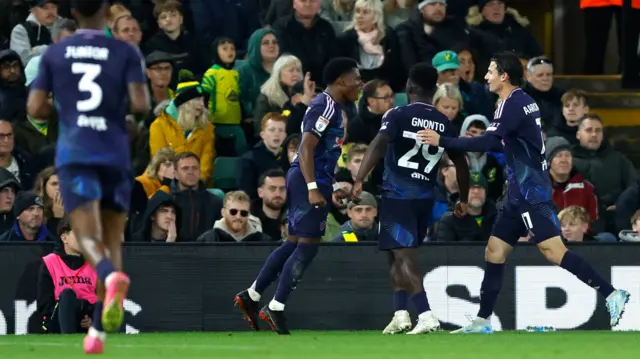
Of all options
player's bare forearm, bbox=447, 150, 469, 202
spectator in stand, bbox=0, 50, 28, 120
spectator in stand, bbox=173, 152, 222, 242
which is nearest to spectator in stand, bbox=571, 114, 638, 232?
spectator in stand, bbox=173, 152, 222, 242

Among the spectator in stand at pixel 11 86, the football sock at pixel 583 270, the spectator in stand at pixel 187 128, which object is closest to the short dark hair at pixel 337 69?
the football sock at pixel 583 270

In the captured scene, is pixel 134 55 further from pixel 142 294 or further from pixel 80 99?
pixel 142 294

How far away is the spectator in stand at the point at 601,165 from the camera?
17141 millimetres

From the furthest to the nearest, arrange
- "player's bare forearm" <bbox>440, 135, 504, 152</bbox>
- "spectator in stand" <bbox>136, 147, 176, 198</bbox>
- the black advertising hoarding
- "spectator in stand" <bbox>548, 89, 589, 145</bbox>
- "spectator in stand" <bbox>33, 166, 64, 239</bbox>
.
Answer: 1. "spectator in stand" <bbox>548, 89, 589, 145</bbox>
2. "spectator in stand" <bbox>136, 147, 176, 198</bbox>
3. "spectator in stand" <bbox>33, 166, 64, 239</bbox>
4. the black advertising hoarding
5. "player's bare forearm" <bbox>440, 135, 504, 152</bbox>

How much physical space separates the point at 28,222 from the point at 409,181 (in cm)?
377

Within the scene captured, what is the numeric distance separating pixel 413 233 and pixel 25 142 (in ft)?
17.4

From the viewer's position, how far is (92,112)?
9.95 meters

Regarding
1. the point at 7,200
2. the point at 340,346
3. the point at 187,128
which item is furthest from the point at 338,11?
the point at 340,346

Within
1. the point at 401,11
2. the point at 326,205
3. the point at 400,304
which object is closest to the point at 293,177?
the point at 326,205

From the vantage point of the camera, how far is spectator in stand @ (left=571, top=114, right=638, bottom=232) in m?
17.1

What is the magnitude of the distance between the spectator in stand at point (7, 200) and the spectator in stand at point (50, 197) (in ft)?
0.80

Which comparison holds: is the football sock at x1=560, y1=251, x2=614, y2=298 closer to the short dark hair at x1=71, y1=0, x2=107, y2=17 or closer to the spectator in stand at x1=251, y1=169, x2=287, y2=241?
the spectator in stand at x1=251, y1=169, x2=287, y2=241

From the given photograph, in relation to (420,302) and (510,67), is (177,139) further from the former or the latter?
(510,67)

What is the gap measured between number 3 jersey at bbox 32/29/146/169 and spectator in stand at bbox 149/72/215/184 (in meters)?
6.75
